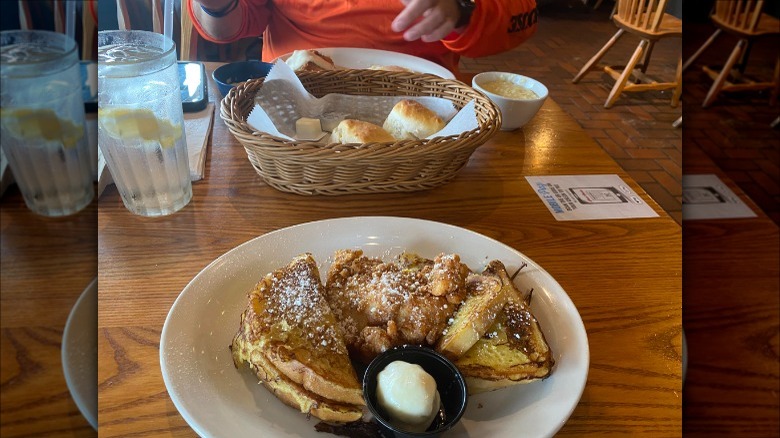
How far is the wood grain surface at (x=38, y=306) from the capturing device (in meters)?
0.12

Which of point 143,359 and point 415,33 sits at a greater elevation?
point 415,33

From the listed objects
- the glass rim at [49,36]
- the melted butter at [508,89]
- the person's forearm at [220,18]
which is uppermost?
the glass rim at [49,36]

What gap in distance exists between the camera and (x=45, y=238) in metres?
0.13

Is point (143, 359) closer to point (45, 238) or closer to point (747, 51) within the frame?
point (45, 238)

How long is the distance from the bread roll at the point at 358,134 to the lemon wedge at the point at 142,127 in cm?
19

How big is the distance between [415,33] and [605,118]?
351 millimetres

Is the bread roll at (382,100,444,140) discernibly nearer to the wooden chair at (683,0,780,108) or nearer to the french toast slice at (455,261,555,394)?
the french toast slice at (455,261,555,394)

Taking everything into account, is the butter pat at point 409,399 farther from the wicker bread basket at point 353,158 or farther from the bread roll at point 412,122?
the bread roll at point 412,122

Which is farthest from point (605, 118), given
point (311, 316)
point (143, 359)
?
point (143, 359)

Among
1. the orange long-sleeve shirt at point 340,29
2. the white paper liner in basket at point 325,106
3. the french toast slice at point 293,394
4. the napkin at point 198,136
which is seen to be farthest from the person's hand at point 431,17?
the french toast slice at point 293,394

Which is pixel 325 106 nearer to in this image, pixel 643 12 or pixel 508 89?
pixel 508 89

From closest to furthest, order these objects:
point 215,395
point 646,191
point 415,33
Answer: point 215,395, point 646,191, point 415,33

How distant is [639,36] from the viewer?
1.74 ft

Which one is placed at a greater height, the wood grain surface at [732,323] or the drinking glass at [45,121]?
the drinking glass at [45,121]
